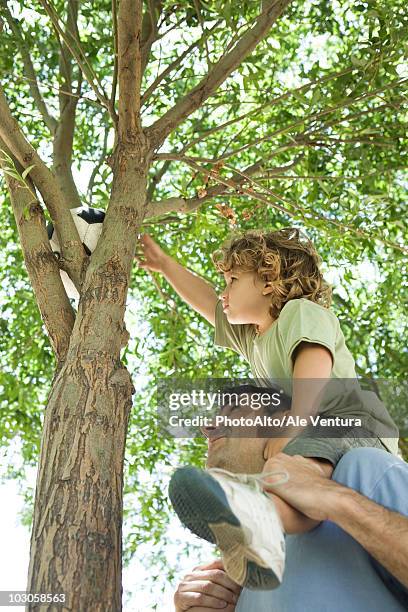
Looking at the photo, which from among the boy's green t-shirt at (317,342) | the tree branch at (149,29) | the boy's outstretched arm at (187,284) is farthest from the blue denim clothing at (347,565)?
the tree branch at (149,29)

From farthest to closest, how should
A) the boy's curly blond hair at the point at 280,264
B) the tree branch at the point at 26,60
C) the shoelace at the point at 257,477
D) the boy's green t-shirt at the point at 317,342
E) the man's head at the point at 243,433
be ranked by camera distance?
the tree branch at the point at 26,60 < the boy's curly blond hair at the point at 280,264 < the boy's green t-shirt at the point at 317,342 < the man's head at the point at 243,433 < the shoelace at the point at 257,477

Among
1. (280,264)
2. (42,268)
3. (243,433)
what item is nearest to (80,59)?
(42,268)

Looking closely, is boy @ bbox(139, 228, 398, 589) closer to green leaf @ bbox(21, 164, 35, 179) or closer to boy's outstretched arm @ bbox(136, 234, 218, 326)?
boy's outstretched arm @ bbox(136, 234, 218, 326)

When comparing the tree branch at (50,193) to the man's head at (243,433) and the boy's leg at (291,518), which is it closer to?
the man's head at (243,433)

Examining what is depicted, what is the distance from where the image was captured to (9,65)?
372cm

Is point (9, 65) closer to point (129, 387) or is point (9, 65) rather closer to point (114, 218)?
point (114, 218)

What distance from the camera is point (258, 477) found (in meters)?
1.76

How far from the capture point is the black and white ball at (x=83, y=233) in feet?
8.75

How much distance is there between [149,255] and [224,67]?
832 millimetres

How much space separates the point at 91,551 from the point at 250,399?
0.82 meters

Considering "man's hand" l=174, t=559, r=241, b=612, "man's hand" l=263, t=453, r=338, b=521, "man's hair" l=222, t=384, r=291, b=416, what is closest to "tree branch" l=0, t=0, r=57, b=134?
"man's hair" l=222, t=384, r=291, b=416

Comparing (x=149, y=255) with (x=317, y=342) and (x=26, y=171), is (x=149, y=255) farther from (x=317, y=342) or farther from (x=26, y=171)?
(x=317, y=342)

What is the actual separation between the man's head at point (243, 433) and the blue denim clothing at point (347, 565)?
0.29 m

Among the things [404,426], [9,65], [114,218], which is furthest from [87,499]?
[404,426]
